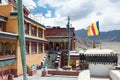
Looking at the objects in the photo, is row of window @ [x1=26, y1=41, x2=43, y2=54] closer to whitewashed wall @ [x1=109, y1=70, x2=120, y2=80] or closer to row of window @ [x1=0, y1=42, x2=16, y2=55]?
row of window @ [x1=0, y1=42, x2=16, y2=55]

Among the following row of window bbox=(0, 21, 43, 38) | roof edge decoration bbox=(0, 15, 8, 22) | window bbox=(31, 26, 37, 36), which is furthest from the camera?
window bbox=(31, 26, 37, 36)

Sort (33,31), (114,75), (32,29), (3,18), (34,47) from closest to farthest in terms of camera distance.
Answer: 1. (114,75)
2. (3,18)
3. (32,29)
4. (33,31)
5. (34,47)

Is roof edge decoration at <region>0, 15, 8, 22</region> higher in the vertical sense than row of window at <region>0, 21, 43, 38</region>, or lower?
higher

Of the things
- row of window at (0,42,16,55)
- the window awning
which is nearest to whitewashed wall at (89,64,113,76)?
the window awning

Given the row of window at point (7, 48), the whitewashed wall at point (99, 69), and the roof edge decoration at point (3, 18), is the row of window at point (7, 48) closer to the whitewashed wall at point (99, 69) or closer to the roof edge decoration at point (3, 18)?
the roof edge decoration at point (3, 18)

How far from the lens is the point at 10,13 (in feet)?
A: 103

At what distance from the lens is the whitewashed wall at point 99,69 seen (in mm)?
8812

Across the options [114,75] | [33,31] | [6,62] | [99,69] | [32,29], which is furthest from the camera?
[33,31]

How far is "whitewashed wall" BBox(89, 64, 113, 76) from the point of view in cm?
881

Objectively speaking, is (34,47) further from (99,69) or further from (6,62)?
(99,69)

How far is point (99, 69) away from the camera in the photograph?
8891 mm

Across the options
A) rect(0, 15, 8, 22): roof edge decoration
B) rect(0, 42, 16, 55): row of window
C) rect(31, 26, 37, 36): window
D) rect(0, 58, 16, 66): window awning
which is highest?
rect(0, 15, 8, 22): roof edge decoration

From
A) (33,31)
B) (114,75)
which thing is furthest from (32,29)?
(114,75)

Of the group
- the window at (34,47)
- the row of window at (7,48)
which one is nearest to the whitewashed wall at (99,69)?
the row of window at (7,48)
